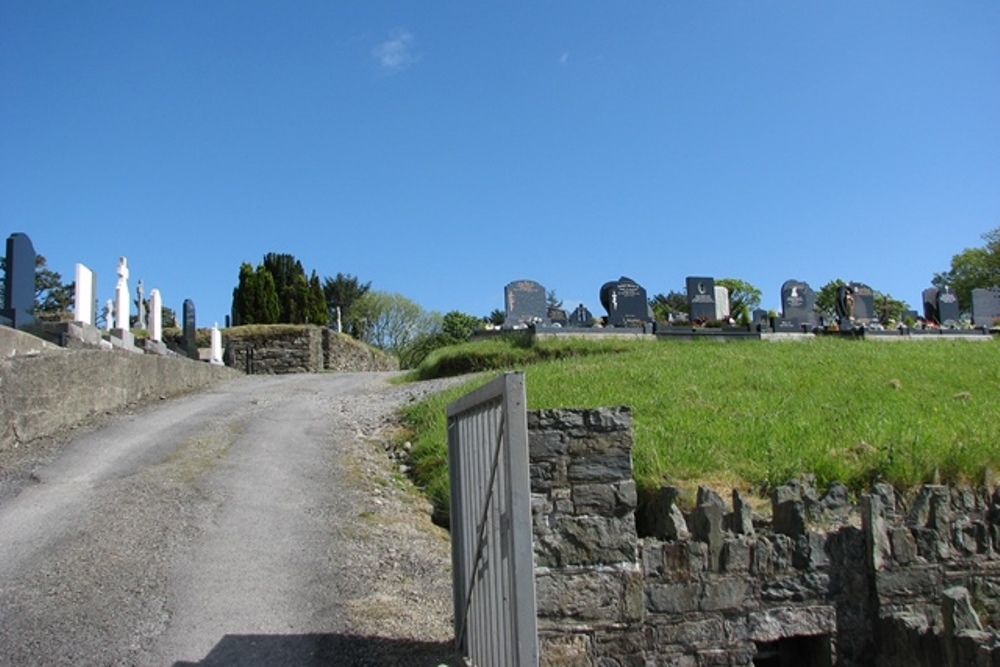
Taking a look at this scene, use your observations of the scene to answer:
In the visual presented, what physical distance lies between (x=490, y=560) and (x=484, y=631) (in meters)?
0.46

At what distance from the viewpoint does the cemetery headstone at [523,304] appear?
78.7ft

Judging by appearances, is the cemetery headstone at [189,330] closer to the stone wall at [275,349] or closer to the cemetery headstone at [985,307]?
the stone wall at [275,349]

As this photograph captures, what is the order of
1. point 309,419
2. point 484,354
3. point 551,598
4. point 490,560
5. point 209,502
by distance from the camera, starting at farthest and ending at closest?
point 484,354, point 309,419, point 209,502, point 551,598, point 490,560

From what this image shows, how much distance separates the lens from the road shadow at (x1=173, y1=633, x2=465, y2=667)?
6.09m

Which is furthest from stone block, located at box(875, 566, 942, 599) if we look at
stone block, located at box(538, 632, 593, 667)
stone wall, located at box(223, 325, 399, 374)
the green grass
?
stone wall, located at box(223, 325, 399, 374)

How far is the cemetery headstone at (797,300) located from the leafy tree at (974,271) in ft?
113

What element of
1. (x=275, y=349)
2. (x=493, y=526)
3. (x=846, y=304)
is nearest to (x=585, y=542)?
(x=493, y=526)

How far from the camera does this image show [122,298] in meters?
20.7

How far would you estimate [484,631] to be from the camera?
17.0 ft

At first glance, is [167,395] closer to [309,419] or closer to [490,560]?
[309,419]

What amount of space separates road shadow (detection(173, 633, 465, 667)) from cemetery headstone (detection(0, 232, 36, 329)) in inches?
428

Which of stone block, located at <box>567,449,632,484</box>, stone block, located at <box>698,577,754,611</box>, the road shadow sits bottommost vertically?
the road shadow

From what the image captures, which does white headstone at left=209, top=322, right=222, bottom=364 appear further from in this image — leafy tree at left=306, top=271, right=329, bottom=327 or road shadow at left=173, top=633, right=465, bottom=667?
road shadow at left=173, top=633, right=465, bottom=667

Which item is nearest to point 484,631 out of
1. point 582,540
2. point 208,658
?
point 582,540
